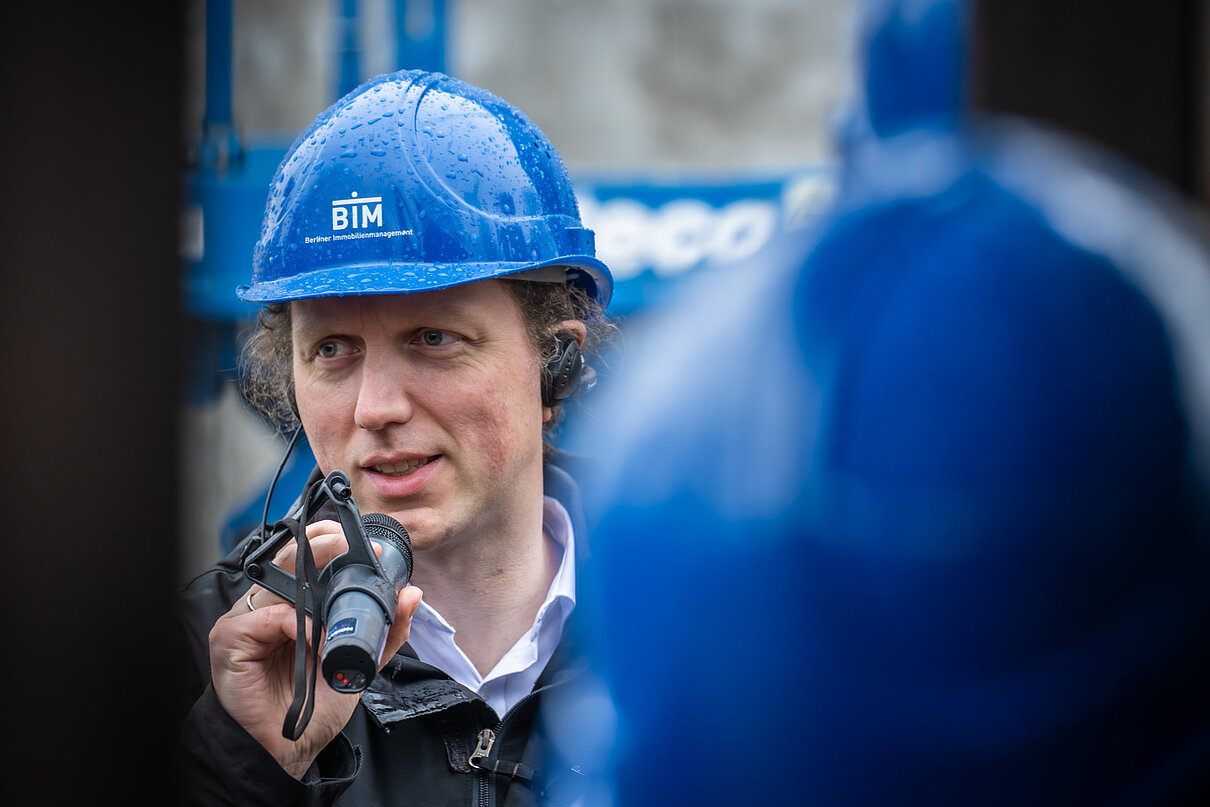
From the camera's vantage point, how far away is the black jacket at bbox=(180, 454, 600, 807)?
1831 millimetres

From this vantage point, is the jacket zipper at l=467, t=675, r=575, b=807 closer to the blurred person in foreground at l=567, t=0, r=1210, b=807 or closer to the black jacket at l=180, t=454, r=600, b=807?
the black jacket at l=180, t=454, r=600, b=807

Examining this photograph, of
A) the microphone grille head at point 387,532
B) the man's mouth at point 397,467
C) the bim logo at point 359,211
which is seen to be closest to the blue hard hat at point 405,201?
the bim logo at point 359,211

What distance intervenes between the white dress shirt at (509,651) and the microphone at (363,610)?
423 millimetres

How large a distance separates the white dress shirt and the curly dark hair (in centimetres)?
37

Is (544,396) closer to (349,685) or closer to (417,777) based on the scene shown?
(417,777)

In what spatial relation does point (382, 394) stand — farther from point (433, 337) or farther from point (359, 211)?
point (359, 211)

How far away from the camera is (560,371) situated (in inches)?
84.8

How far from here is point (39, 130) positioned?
39.4 inches

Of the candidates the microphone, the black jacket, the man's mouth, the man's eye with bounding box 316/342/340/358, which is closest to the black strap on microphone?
the microphone

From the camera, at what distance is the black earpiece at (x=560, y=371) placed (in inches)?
85.0

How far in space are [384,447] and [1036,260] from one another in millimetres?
1183

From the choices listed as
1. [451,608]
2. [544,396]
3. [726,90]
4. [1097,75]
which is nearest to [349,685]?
[451,608]

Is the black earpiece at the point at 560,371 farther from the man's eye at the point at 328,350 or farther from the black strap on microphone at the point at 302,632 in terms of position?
the black strap on microphone at the point at 302,632

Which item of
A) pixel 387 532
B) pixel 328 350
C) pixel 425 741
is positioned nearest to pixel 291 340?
pixel 328 350
